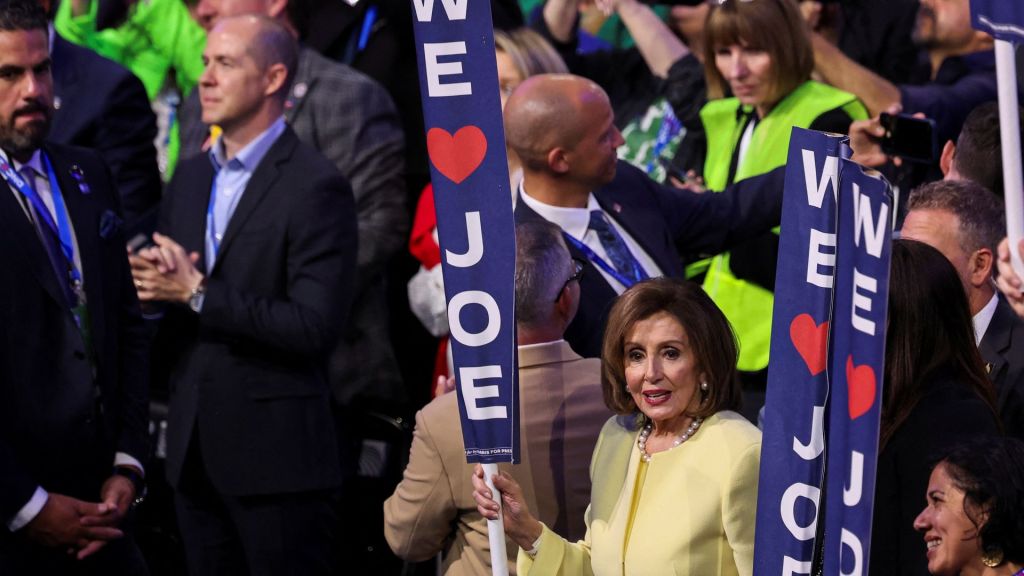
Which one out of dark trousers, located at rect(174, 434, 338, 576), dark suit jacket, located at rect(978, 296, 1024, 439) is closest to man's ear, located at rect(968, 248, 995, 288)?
dark suit jacket, located at rect(978, 296, 1024, 439)

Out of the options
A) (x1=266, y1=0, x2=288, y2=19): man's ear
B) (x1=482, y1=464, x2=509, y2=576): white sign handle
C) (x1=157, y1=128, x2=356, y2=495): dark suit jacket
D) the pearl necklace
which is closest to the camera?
(x1=482, y1=464, x2=509, y2=576): white sign handle

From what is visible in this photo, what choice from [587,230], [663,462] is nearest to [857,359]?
[663,462]

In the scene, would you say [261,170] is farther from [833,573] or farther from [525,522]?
[833,573]

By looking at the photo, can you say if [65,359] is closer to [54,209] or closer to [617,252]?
[54,209]

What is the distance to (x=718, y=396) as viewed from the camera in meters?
4.06

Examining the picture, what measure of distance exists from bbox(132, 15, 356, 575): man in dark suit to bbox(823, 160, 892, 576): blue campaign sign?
2805 mm

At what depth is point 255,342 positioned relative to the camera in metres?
5.85

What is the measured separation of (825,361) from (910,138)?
2.45 m

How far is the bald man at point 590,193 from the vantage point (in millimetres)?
5449

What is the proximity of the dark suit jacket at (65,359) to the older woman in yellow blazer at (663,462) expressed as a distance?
148 cm

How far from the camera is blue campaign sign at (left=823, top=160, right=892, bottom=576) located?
3.17 m

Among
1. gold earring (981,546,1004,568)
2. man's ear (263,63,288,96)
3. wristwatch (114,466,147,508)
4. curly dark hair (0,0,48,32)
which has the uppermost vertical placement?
curly dark hair (0,0,48,32)

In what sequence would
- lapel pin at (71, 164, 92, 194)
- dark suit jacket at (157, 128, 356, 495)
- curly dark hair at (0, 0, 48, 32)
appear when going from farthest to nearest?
dark suit jacket at (157, 128, 356, 495), lapel pin at (71, 164, 92, 194), curly dark hair at (0, 0, 48, 32)

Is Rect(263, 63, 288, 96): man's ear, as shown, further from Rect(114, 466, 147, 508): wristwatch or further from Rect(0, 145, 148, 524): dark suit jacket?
Rect(114, 466, 147, 508): wristwatch
